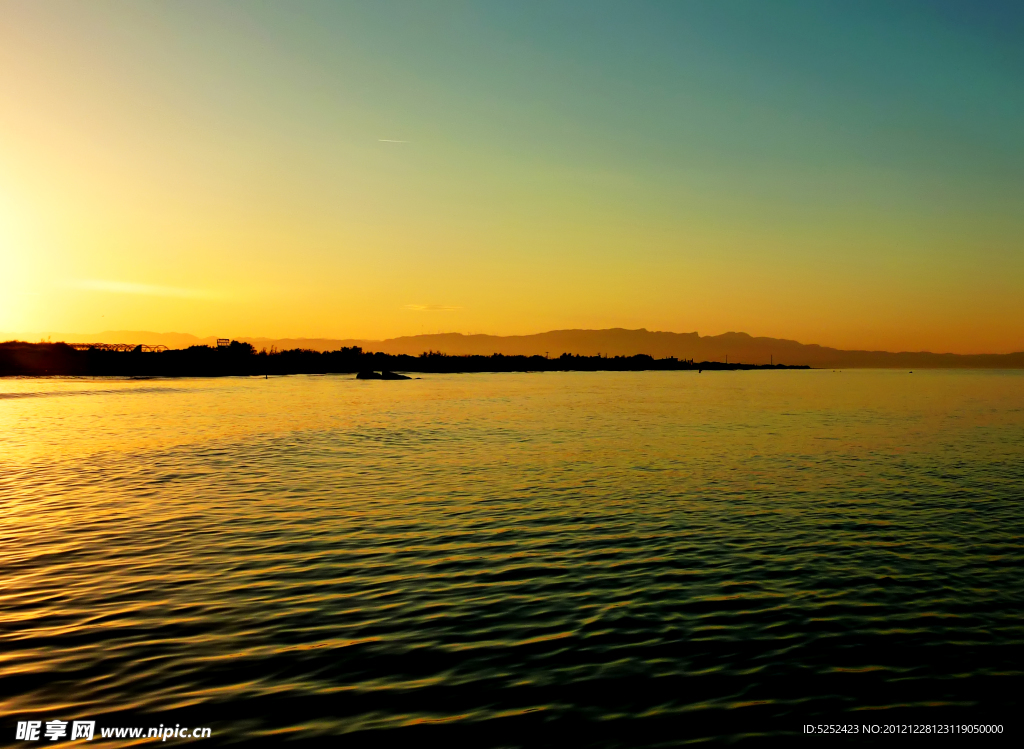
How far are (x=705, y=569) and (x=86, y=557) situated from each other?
54.3 ft

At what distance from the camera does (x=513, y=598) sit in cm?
1565

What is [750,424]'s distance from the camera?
63875 mm

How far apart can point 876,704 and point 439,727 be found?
6.59 m

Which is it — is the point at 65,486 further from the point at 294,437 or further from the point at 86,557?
the point at 294,437

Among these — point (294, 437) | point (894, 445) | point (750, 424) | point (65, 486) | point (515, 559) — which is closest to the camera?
point (515, 559)

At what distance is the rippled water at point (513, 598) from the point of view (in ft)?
34.7

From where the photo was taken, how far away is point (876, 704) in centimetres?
1079

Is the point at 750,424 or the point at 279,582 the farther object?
the point at 750,424

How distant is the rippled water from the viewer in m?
10.6

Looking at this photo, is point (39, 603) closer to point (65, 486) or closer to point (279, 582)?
point (279, 582)


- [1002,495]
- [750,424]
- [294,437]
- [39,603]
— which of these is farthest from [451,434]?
[39,603]

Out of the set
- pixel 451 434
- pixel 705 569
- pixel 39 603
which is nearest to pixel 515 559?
pixel 705 569

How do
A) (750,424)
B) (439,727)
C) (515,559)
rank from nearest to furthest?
(439,727), (515,559), (750,424)

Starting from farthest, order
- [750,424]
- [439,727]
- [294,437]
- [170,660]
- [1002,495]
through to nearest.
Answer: [750,424] → [294,437] → [1002,495] → [170,660] → [439,727]
